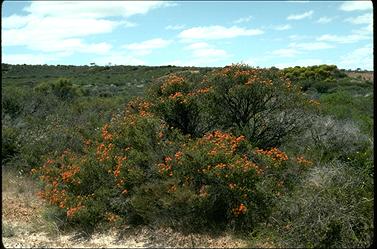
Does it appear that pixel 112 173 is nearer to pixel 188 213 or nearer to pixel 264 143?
pixel 188 213

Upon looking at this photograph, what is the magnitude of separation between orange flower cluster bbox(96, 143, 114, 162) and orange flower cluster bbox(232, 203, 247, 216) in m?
2.84

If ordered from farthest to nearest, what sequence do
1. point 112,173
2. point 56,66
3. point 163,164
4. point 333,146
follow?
1. point 56,66
2. point 333,146
3. point 112,173
4. point 163,164

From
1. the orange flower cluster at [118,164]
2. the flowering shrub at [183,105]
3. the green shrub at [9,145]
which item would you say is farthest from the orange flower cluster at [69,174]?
the green shrub at [9,145]

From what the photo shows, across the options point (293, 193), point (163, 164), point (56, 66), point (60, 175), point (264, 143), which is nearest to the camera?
point (293, 193)

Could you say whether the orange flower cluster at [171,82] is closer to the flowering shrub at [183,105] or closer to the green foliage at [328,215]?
the flowering shrub at [183,105]

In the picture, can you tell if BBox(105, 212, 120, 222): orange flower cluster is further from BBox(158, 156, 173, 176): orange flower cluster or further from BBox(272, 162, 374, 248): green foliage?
BBox(272, 162, 374, 248): green foliage

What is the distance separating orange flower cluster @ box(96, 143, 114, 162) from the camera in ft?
31.8

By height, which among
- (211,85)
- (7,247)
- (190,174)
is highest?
(211,85)

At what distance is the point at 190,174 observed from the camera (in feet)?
28.1

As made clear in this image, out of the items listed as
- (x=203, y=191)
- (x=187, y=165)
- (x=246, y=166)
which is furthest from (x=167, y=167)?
(x=246, y=166)

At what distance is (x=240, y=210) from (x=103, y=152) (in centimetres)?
326

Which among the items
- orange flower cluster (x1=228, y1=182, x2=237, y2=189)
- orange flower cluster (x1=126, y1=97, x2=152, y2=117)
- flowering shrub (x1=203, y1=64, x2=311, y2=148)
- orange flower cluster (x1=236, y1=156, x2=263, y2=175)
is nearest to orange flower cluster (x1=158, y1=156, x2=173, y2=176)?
orange flower cluster (x1=228, y1=182, x2=237, y2=189)

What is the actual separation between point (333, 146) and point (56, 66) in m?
69.3

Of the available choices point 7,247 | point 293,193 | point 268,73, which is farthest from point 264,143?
point 7,247
